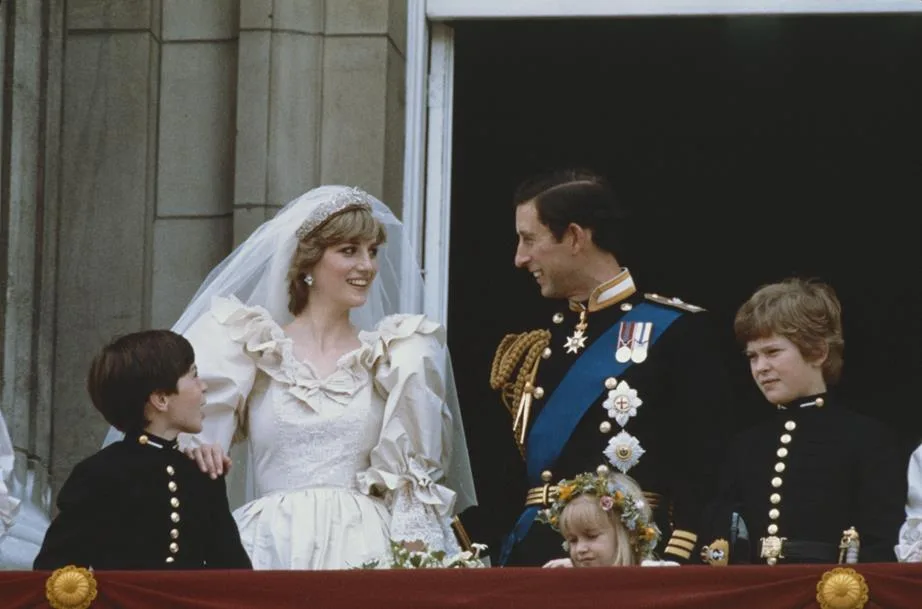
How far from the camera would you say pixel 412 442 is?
8094mm

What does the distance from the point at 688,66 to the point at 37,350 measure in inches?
136

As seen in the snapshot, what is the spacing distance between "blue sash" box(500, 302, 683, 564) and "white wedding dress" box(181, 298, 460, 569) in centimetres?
29

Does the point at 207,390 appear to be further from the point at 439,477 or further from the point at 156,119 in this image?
the point at 156,119

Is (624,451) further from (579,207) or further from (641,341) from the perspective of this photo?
(579,207)

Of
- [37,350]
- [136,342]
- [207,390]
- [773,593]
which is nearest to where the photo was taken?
[773,593]

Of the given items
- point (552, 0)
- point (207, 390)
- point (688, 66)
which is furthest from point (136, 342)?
point (688, 66)

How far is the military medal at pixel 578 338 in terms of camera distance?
8023mm

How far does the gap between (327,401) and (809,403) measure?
1.43m

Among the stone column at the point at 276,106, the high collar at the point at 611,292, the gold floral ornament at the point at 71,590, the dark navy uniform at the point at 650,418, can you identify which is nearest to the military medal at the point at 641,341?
the dark navy uniform at the point at 650,418

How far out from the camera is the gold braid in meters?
8.09

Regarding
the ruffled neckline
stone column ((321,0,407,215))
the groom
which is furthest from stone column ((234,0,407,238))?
the groom

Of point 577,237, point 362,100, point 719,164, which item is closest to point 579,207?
point 577,237

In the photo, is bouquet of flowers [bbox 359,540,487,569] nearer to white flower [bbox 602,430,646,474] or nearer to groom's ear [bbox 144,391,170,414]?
white flower [bbox 602,430,646,474]

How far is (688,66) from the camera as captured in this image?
11.4m
